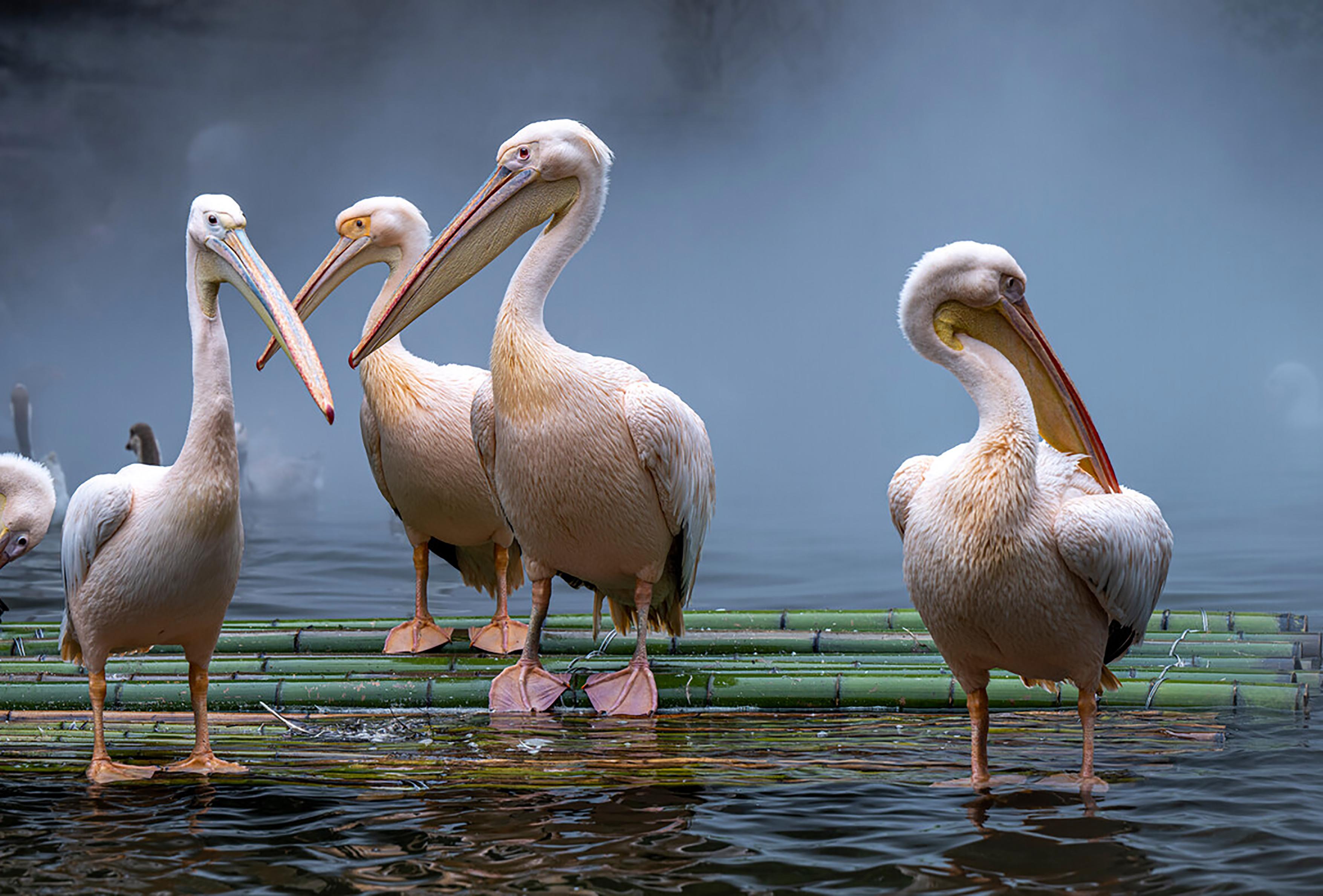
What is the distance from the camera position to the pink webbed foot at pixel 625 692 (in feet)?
12.7

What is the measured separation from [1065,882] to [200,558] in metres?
2.15

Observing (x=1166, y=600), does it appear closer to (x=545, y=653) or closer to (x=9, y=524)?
(x=545, y=653)

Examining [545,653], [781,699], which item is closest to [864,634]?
[781,699]

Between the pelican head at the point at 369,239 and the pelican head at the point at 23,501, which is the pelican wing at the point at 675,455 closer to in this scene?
the pelican head at the point at 369,239

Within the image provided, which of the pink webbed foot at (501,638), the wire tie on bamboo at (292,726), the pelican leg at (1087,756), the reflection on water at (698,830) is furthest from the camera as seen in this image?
the pink webbed foot at (501,638)

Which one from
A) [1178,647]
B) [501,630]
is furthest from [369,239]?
[1178,647]

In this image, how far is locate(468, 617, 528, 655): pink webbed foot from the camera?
15.1 feet

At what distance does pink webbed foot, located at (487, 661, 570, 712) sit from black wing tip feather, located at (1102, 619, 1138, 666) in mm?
1723

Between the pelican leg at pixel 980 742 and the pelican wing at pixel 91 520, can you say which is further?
the pelican wing at pixel 91 520

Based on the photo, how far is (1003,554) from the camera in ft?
8.95

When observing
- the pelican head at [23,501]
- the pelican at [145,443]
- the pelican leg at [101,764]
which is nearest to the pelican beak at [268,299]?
the pelican leg at [101,764]

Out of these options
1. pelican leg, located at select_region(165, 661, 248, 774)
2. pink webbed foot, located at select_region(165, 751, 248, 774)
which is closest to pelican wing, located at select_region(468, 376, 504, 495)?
pelican leg, located at select_region(165, 661, 248, 774)

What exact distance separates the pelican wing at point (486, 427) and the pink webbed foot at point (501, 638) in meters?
0.78

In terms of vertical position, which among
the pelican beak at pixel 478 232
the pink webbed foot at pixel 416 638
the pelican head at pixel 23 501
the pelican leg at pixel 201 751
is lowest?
the pelican leg at pixel 201 751
